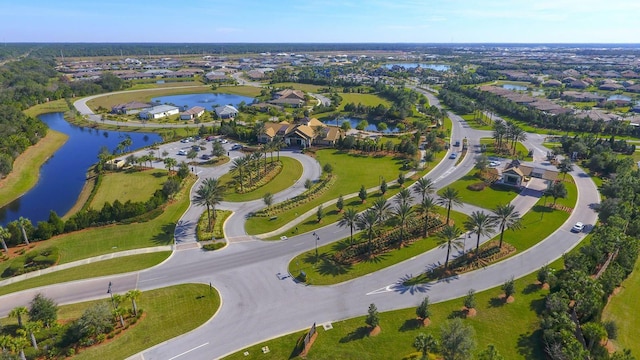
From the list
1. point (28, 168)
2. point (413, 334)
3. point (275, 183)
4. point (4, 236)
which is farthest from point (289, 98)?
point (413, 334)

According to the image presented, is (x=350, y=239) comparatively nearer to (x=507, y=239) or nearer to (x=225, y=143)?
(x=507, y=239)

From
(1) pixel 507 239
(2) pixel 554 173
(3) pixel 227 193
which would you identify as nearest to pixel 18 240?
(3) pixel 227 193

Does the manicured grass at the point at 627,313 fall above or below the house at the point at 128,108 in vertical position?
below

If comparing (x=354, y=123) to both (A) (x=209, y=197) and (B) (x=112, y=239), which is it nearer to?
(A) (x=209, y=197)

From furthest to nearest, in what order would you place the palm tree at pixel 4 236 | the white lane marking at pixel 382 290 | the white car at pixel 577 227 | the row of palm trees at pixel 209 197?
the row of palm trees at pixel 209 197, the white car at pixel 577 227, the palm tree at pixel 4 236, the white lane marking at pixel 382 290

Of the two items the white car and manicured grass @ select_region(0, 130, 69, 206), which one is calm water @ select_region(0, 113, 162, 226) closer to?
manicured grass @ select_region(0, 130, 69, 206)

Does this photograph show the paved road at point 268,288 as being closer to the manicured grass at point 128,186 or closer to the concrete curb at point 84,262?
the concrete curb at point 84,262

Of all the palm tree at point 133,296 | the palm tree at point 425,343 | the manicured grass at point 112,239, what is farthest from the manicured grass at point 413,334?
the manicured grass at point 112,239

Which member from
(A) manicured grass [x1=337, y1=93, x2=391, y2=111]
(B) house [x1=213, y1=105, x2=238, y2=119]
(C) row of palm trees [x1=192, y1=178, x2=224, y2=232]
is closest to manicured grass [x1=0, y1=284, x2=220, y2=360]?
(C) row of palm trees [x1=192, y1=178, x2=224, y2=232]
